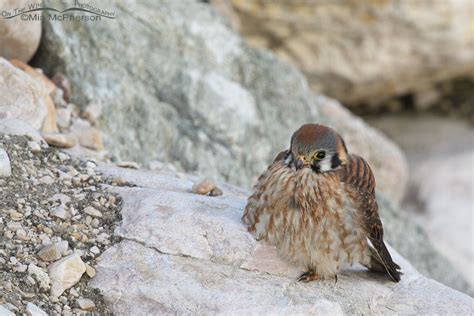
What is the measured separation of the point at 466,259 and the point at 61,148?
554 cm

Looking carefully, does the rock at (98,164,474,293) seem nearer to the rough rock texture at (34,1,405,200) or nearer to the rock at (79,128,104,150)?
the rock at (79,128,104,150)

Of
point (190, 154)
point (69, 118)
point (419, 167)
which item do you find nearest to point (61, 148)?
A: point (69, 118)

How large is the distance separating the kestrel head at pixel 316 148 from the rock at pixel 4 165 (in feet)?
4.53

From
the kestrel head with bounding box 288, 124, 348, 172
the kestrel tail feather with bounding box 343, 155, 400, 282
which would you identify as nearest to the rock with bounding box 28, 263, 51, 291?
the kestrel head with bounding box 288, 124, 348, 172

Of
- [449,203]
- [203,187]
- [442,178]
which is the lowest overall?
[449,203]

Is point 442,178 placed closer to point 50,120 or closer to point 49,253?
point 50,120

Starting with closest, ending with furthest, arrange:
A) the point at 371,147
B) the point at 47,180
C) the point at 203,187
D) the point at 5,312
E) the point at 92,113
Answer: the point at 5,312, the point at 47,180, the point at 203,187, the point at 92,113, the point at 371,147

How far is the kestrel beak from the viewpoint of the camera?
412 cm

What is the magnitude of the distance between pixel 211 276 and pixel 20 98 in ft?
5.58

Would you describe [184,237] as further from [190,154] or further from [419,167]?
[419,167]

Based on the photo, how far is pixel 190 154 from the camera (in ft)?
20.2

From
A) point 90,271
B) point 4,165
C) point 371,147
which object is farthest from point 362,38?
point 90,271

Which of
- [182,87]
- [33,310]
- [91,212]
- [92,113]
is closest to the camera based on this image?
[33,310]

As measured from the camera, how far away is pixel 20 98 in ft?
16.1
